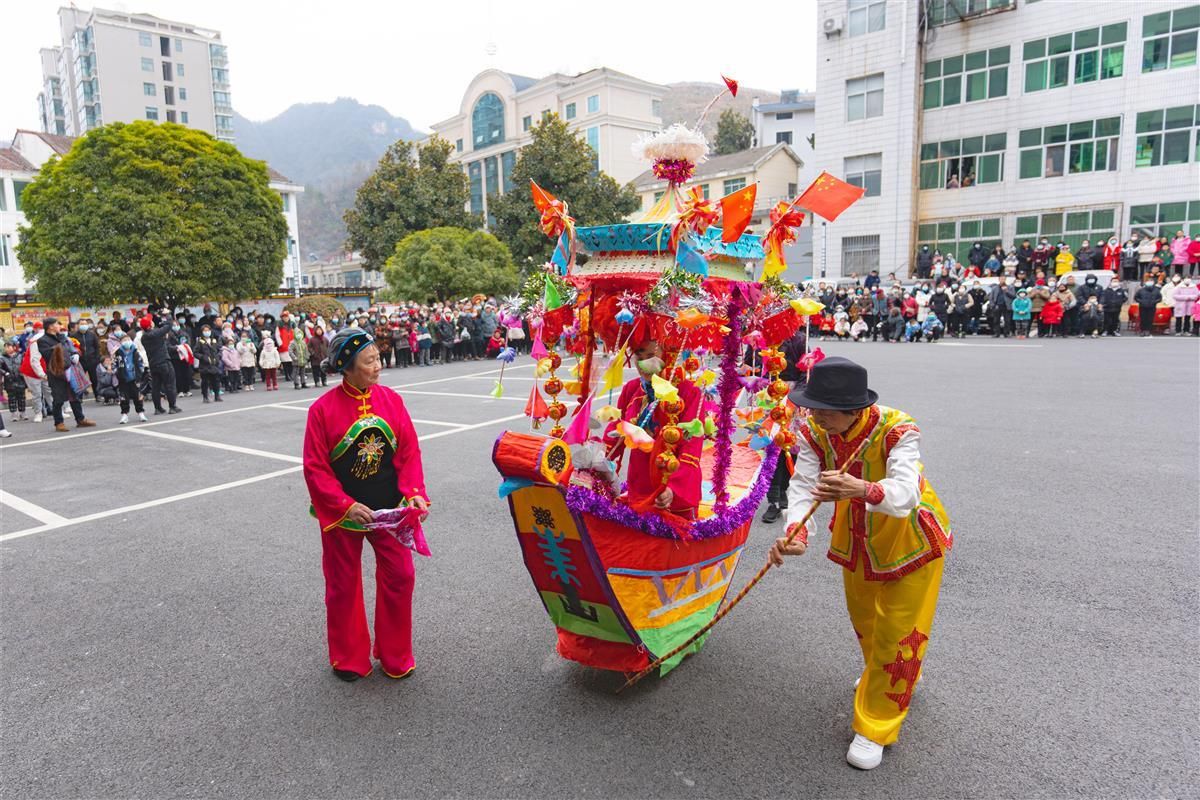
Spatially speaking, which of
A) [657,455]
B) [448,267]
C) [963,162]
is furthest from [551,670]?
[963,162]

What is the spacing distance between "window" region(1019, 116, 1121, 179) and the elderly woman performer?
27775mm

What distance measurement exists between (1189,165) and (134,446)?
28.5 metres

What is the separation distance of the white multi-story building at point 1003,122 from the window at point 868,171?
5cm

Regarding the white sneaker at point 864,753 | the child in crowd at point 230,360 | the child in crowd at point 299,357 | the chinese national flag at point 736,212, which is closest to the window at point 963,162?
the child in crowd at point 299,357

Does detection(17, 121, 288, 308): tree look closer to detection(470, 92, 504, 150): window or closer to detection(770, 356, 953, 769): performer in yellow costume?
detection(770, 356, 953, 769): performer in yellow costume

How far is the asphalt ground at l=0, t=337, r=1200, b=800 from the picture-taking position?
294 centimetres

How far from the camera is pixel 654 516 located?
3.29 meters

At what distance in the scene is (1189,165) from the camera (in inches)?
878

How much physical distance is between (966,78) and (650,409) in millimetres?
28157

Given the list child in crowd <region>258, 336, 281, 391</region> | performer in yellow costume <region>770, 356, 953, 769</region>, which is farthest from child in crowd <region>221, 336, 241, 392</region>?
performer in yellow costume <region>770, 356, 953, 769</region>

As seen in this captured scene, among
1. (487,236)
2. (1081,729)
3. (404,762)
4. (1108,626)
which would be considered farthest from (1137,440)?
(487,236)

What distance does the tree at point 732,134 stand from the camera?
5488cm

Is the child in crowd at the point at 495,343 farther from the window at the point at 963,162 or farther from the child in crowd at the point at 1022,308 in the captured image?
the window at the point at 963,162

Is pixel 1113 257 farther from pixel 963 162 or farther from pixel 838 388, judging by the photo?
pixel 838 388
